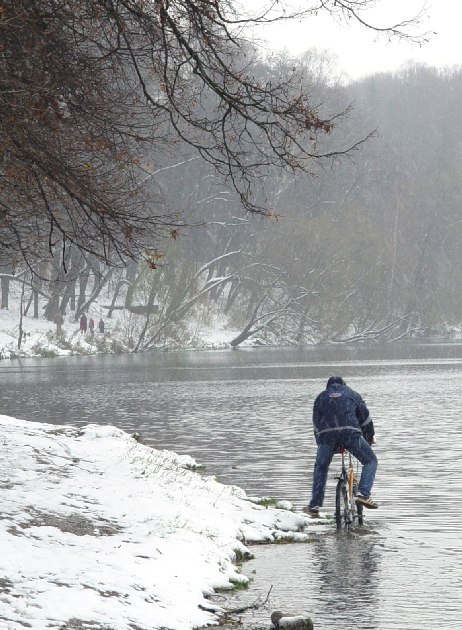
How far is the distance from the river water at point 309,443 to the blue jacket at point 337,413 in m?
1.05

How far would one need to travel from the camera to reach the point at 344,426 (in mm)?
13227

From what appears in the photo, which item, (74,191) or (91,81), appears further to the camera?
(91,81)

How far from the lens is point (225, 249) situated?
8625 centimetres

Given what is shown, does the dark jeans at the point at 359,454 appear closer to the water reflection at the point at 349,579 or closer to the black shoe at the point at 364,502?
the black shoe at the point at 364,502

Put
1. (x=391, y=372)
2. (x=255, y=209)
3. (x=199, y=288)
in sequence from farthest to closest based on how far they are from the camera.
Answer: (x=199, y=288), (x=391, y=372), (x=255, y=209)

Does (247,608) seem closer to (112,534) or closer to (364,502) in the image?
(112,534)

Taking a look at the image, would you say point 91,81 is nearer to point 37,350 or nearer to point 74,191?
point 74,191

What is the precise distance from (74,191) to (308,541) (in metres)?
4.21

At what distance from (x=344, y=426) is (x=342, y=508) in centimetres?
92

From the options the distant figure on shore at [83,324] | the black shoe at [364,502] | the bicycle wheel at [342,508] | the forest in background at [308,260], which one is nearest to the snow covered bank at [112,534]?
the bicycle wheel at [342,508]

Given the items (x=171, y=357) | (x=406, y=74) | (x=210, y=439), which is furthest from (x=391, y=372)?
(x=406, y=74)

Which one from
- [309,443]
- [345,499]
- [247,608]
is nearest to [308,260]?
[309,443]

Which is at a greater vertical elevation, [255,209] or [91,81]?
[91,81]

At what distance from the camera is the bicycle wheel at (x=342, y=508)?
1327cm
